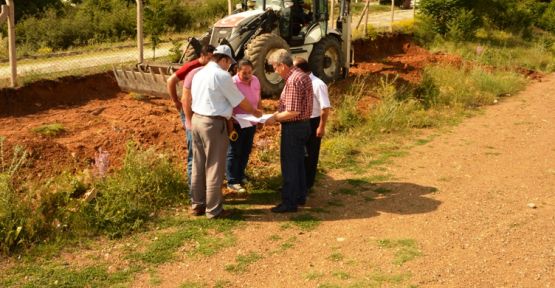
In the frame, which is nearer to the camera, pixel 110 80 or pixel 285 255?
pixel 285 255

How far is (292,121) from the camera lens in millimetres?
5918

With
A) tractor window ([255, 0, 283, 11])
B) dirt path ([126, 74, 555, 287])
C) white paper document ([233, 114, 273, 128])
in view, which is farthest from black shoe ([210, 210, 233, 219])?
tractor window ([255, 0, 283, 11])

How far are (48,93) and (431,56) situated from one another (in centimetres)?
1104

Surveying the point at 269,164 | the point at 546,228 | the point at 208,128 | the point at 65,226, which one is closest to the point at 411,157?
the point at 269,164

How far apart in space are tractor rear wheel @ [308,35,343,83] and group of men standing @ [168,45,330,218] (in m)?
5.28

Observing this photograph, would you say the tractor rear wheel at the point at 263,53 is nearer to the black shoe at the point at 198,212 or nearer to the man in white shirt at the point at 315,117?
the man in white shirt at the point at 315,117

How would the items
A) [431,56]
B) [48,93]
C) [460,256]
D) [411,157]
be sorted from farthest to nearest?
[431,56] < [48,93] < [411,157] < [460,256]

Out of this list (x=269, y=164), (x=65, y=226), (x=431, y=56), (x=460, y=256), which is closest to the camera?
(x=460, y=256)

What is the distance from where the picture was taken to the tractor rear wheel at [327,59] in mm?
11625

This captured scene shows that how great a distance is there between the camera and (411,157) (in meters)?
8.44

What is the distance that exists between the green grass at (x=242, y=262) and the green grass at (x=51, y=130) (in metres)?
4.46

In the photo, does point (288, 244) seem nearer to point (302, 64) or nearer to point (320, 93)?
point (320, 93)

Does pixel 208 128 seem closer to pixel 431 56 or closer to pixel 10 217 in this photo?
pixel 10 217

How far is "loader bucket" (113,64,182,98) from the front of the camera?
31.6 feet
